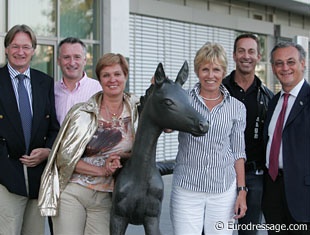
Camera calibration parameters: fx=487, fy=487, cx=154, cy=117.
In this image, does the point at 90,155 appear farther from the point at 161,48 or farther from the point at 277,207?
the point at 161,48

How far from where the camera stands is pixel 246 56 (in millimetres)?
4191

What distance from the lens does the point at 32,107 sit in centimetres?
360

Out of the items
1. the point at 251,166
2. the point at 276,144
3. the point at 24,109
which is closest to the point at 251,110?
the point at 251,166

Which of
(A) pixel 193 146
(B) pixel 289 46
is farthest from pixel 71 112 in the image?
(B) pixel 289 46

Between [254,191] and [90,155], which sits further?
[254,191]

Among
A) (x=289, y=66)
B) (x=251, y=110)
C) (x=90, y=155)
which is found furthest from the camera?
(x=251, y=110)

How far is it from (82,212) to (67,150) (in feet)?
1.43

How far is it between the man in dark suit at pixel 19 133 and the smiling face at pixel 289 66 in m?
1.74

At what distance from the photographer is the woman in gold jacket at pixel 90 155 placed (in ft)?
10.3

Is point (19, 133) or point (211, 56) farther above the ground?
point (211, 56)

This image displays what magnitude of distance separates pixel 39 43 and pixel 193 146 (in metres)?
7.14

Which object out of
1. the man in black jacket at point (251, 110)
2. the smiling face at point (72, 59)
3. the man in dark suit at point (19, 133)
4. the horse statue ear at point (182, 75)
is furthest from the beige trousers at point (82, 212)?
the man in black jacket at point (251, 110)

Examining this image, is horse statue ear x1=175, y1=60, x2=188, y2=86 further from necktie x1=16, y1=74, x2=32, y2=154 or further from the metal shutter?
the metal shutter

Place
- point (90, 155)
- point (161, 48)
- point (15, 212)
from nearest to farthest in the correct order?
point (90, 155), point (15, 212), point (161, 48)
